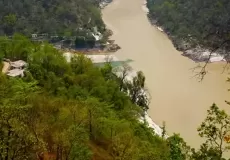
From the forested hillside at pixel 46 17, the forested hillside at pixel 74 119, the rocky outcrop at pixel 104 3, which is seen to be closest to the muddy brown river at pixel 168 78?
the forested hillside at pixel 74 119

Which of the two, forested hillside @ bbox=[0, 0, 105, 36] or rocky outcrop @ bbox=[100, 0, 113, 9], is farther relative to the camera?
rocky outcrop @ bbox=[100, 0, 113, 9]

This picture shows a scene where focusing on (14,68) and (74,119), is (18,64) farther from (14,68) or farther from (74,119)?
(74,119)

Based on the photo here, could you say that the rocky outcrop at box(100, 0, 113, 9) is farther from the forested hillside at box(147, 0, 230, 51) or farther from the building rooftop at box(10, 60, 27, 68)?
the building rooftop at box(10, 60, 27, 68)

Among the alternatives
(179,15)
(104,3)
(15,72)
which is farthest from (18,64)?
(104,3)

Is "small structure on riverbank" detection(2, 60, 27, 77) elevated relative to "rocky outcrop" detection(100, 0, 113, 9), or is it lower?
lower

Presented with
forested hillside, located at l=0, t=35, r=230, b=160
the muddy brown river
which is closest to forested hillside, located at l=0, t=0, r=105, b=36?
the muddy brown river

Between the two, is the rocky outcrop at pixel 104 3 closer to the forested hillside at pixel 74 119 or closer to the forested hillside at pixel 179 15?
the forested hillside at pixel 179 15

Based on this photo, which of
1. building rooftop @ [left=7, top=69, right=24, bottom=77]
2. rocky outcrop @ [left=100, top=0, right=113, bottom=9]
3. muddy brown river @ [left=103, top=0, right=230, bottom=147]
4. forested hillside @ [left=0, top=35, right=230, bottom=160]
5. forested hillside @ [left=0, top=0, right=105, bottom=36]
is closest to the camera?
forested hillside @ [left=0, top=35, right=230, bottom=160]

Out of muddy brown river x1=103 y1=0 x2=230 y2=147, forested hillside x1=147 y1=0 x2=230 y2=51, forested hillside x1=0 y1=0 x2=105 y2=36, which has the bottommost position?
muddy brown river x1=103 y1=0 x2=230 y2=147
